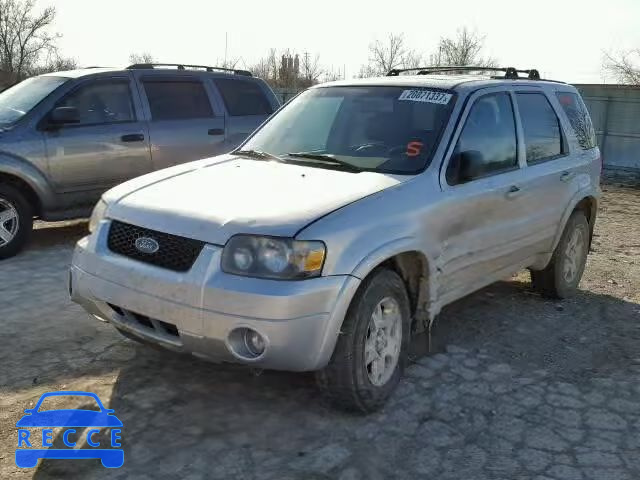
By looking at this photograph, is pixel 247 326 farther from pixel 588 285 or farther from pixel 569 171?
pixel 588 285

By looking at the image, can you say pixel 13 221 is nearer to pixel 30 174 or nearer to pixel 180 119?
pixel 30 174

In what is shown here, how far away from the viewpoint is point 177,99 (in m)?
7.90

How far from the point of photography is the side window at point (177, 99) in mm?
7695


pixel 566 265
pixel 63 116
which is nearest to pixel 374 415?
pixel 566 265

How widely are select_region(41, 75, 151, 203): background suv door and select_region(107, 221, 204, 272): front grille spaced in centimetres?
362

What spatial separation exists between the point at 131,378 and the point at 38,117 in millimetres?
3869

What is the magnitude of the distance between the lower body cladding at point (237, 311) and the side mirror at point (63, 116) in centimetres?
383

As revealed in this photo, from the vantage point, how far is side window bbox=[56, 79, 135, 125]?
23.2 ft

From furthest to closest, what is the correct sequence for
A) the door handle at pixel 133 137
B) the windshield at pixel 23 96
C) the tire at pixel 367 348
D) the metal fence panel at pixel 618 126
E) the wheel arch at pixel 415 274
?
the metal fence panel at pixel 618 126, the door handle at pixel 133 137, the windshield at pixel 23 96, the wheel arch at pixel 415 274, the tire at pixel 367 348

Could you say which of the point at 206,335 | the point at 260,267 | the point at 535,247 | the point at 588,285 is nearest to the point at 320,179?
the point at 260,267

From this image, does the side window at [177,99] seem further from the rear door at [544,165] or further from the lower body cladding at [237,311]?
the lower body cladding at [237,311]

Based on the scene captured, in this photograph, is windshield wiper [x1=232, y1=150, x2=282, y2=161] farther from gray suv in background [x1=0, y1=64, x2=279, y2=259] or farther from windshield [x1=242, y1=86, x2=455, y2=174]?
gray suv in background [x1=0, y1=64, x2=279, y2=259]

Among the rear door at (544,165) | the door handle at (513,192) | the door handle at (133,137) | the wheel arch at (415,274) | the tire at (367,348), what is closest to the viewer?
the tire at (367,348)

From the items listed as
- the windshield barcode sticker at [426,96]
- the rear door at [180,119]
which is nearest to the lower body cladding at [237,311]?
the windshield barcode sticker at [426,96]
